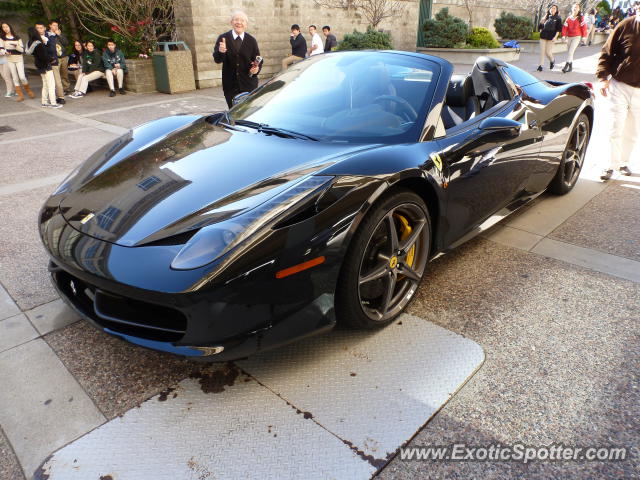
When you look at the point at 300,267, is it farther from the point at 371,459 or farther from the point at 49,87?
the point at 49,87

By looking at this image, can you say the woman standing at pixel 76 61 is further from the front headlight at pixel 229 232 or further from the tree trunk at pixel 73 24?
the front headlight at pixel 229 232

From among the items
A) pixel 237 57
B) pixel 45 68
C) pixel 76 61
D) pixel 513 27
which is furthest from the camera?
pixel 513 27

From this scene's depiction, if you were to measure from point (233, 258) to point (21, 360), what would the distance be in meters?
1.34

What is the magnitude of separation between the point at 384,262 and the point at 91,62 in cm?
1093

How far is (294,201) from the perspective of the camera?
2.12m

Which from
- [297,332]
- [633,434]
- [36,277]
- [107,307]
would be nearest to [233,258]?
[297,332]

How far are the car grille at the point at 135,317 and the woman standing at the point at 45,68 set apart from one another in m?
9.19

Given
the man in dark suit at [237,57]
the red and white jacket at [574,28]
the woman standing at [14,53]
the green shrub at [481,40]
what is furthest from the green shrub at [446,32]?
the woman standing at [14,53]

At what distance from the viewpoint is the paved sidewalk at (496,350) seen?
2.01 m

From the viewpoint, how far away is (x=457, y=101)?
10.9ft

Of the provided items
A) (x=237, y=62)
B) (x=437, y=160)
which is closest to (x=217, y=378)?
(x=437, y=160)

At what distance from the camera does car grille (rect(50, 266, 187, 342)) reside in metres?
2.02

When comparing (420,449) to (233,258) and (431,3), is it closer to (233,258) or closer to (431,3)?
(233,258)

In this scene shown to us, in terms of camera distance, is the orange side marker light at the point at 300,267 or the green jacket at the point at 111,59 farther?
the green jacket at the point at 111,59
